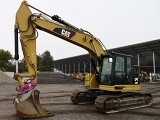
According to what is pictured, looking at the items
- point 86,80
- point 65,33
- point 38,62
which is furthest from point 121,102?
point 38,62

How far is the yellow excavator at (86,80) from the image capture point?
31.9ft

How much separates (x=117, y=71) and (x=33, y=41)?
4104 millimetres

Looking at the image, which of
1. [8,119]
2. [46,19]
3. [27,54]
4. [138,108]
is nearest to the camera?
[8,119]

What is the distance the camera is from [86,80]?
13.2 meters

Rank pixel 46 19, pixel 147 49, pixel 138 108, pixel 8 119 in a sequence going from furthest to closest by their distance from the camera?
pixel 147 49
pixel 138 108
pixel 46 19
pixel 8 119

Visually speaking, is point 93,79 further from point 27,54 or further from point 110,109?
point 27,54

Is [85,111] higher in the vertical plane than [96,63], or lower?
lower

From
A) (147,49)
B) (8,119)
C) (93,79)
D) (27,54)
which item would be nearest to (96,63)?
(93,79)

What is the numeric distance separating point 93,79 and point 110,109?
6.98ft

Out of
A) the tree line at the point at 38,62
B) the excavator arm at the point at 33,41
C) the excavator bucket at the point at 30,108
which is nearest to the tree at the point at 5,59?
the tree line at the point at 38,62

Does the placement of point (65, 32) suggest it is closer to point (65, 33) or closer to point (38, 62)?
point (65, 33)

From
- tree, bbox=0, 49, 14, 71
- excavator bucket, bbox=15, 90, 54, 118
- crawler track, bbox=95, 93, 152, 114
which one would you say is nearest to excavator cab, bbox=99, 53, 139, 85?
crawler track, bbox=95, 93, 152, 114

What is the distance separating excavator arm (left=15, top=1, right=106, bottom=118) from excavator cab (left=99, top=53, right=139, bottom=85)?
741mm

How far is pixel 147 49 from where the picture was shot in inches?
1742
